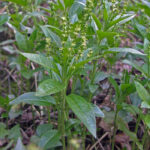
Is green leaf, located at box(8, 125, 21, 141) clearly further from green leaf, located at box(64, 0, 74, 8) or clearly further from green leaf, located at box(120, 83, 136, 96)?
green leaf, located at box(64, 0, 74, 8)

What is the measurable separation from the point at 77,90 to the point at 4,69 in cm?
154

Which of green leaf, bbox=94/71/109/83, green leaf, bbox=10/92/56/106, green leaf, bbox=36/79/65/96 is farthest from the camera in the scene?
green leaf, bbox=94/71/109/83

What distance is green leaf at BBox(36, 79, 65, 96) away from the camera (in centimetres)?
124

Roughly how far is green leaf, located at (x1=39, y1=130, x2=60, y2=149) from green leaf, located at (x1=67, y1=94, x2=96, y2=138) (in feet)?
1.54

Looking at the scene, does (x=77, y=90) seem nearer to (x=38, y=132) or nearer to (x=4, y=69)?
(x=38, y=132)

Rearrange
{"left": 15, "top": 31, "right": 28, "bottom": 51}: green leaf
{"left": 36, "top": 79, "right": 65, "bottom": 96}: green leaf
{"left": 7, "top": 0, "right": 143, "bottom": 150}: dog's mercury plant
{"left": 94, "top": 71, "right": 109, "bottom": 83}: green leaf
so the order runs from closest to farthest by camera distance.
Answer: {"left": 36, "top": 79, "right": 65, "bottom": 96}: green leaf, {"left": 7, "top": 0, "right": 143, "bottom": 150}: dog's mercury plant, {"left": 94, "top": 71, "right": 109, "bottom": 83}: green leaf, {"left": 15, "top": 31, "right": 28, "bottom": 51}: green leaf

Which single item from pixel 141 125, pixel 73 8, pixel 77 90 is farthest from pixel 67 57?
pixel 141 125

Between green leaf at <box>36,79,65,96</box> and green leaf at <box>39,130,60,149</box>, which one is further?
green leaf at <box>39,130,60,149</box>

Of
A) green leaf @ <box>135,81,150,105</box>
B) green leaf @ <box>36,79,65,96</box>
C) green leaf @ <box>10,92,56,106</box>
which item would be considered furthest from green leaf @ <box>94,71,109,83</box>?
green leaf @ <box>36,79,65,96</box>

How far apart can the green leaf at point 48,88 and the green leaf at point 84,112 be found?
138 millimetres

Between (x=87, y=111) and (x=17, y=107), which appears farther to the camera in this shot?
(x=17, y=107)

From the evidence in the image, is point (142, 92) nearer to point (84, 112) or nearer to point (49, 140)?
point (84, 112)

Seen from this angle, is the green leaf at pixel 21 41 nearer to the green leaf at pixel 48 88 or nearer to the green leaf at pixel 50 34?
the green leaf at pixel 50 34

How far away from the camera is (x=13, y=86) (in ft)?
10.5
